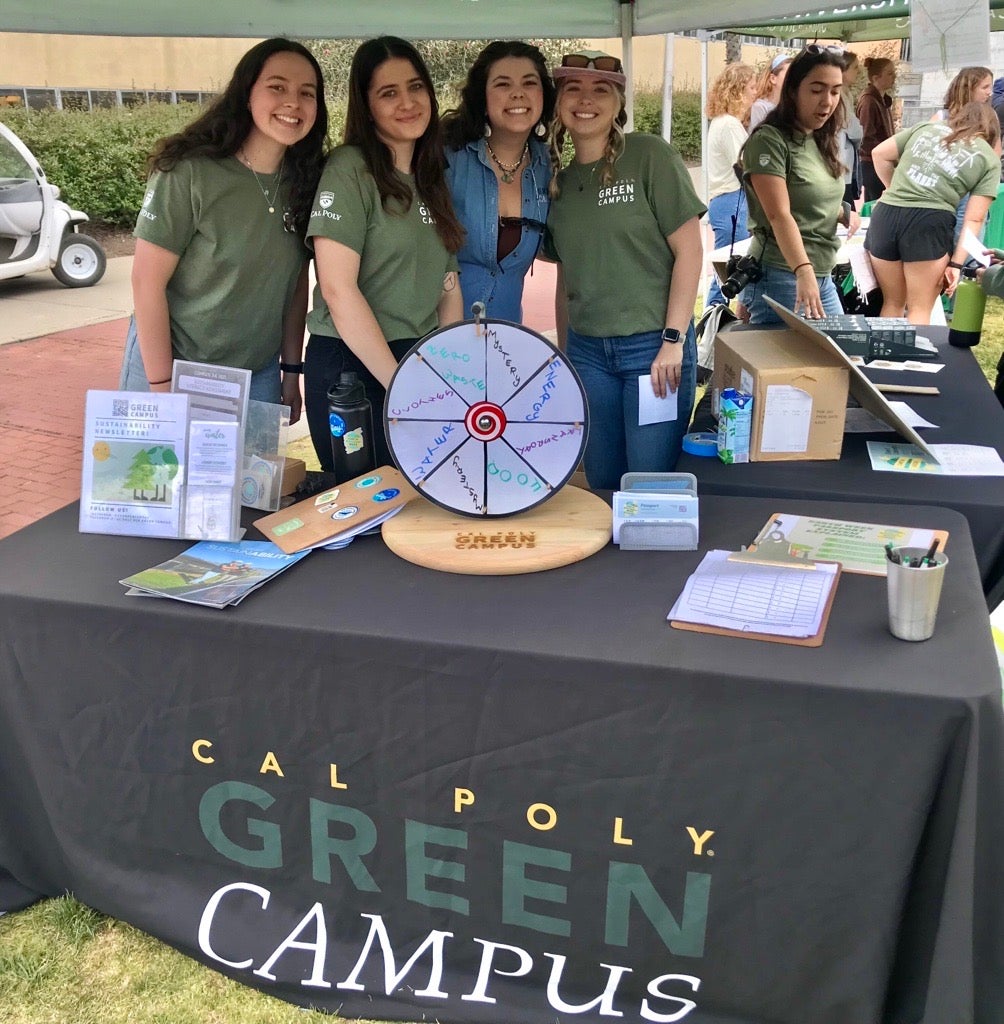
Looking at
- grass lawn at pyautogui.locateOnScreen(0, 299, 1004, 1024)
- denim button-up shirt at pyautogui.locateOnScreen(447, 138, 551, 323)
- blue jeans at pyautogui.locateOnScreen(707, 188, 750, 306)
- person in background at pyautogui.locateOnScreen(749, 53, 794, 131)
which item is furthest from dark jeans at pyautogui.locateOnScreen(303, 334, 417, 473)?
person in background at pyautogui.locateOnScreen(749, 53, 794, 131)

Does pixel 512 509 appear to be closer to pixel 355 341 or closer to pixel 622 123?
pixel 355 341

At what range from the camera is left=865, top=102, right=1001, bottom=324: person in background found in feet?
16.0

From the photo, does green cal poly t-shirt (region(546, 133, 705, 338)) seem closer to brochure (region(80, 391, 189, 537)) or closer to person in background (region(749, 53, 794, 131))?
brochure (region(80, 391, 189, 537))

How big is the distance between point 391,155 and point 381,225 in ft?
0.56

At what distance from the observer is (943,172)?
4.91 m

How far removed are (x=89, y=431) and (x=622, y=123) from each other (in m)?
1.40

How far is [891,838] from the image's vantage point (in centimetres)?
136

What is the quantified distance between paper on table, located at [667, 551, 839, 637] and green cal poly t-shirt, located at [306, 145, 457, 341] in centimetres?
97

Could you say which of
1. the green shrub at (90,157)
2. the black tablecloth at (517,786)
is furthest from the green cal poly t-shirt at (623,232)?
the green shrub at (90,157)

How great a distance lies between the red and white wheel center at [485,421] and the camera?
67.3 inches

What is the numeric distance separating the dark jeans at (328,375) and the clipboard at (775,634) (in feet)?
2.99

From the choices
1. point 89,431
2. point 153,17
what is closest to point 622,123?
point 89,431

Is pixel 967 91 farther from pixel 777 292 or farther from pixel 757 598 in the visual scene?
pixel 757 598

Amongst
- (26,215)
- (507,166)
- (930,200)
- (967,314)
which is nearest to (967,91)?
(930,200)
